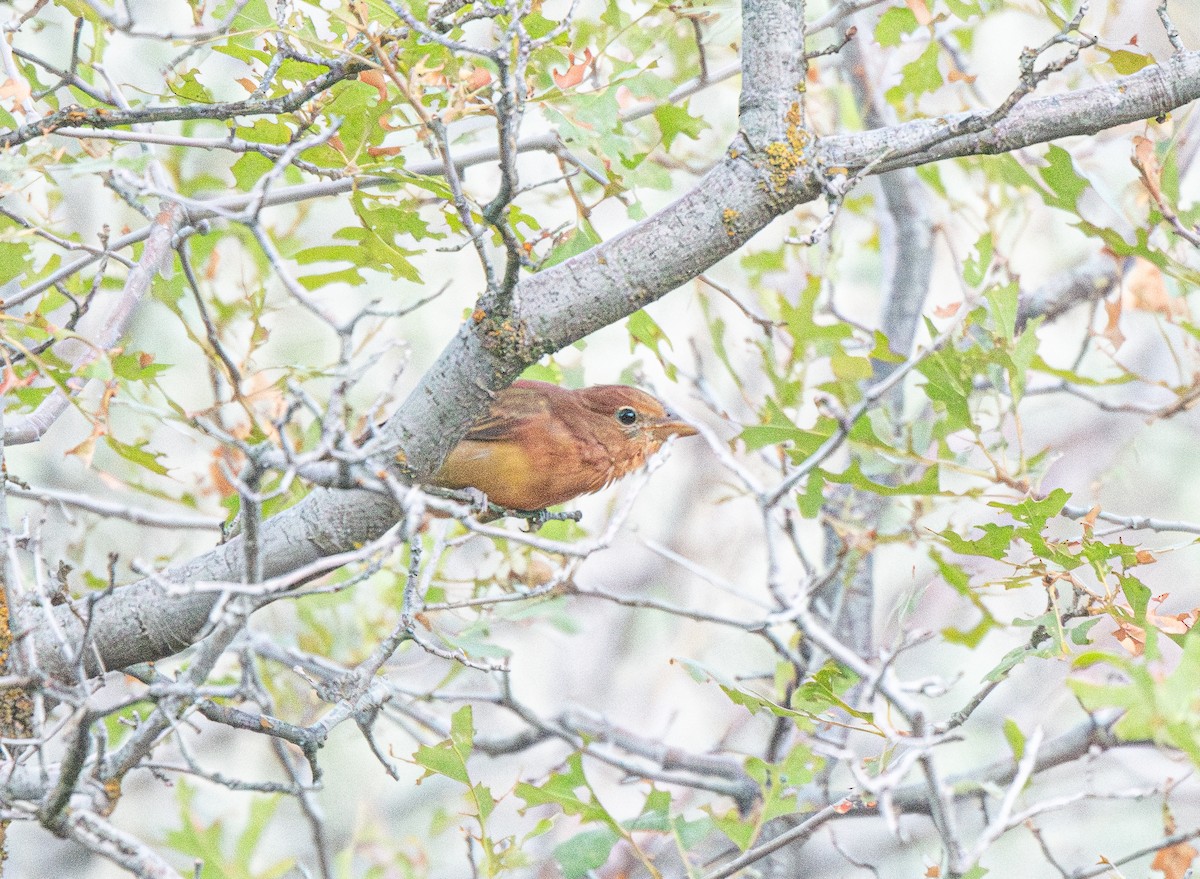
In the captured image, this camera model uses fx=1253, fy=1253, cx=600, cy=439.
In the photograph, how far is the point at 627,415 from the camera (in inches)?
178

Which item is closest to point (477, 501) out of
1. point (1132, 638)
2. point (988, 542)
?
point (988, 542)

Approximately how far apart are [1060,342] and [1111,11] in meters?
5.96

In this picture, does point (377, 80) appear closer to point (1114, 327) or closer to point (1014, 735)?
point (1014, 735)

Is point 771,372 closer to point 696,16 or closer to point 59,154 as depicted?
point 696,16

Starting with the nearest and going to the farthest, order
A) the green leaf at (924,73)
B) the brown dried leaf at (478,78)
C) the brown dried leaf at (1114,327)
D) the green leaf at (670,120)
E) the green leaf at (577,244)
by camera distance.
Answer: the brown dried leaf at (478,78) < the green leaf at (577,244) < the green leaf at (670,120) < the brown dried leaf at (1114,327) < the green leaf at (924,73)

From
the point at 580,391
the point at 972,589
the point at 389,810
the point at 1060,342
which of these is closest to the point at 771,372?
the point at 580,391

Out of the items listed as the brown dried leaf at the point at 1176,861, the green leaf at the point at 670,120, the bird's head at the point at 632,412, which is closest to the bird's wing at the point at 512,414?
the bird's head at the point at 632,412

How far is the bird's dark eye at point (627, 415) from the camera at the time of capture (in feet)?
14.8

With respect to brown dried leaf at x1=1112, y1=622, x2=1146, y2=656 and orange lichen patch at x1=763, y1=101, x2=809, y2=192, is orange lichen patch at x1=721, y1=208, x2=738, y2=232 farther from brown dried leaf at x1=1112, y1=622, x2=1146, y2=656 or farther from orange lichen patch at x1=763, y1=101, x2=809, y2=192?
brown dried leaf at x1=1112, y1=622, x2=1146, y2=656

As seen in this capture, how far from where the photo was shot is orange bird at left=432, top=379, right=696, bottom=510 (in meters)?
4.06

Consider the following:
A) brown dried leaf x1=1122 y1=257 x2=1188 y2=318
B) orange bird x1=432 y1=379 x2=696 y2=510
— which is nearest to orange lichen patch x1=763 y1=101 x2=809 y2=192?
orange bird x1=432 y1=379 x2=696 y2=510

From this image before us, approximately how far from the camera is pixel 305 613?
15.7 feet

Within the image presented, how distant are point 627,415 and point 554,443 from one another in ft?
1.36

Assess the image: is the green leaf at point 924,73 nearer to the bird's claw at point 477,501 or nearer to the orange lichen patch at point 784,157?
the orange lichen patch at point 784,157
